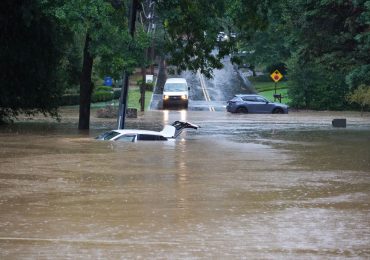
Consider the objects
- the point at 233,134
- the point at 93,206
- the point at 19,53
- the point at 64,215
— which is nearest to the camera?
the point at 64,215

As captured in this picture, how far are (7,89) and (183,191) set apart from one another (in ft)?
65.6

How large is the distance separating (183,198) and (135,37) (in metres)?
18.1

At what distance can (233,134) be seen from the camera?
140ft

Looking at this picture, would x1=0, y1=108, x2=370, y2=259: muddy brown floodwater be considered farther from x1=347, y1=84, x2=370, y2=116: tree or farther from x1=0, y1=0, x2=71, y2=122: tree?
x1=347, y1=84, x2=370, y2=116: tree

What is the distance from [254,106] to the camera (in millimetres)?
67250

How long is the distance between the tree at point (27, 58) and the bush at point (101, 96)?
108 ft

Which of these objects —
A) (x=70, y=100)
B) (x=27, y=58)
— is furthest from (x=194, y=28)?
(x=70, y=100)

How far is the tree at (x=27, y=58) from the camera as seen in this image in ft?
130

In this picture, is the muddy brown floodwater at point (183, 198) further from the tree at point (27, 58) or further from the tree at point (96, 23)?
the tree at point (96, 23)

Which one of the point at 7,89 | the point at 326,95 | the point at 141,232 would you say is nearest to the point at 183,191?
the point at 141,232

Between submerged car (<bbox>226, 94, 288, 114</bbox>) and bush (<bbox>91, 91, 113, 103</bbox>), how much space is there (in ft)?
43.6

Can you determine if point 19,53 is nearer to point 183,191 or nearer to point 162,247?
point 183,191

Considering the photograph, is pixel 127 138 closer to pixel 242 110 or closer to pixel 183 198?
pixel 183 198

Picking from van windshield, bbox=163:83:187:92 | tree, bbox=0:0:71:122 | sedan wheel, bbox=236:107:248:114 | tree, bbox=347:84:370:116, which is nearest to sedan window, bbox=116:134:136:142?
tree, bbox=0:0:71:122
